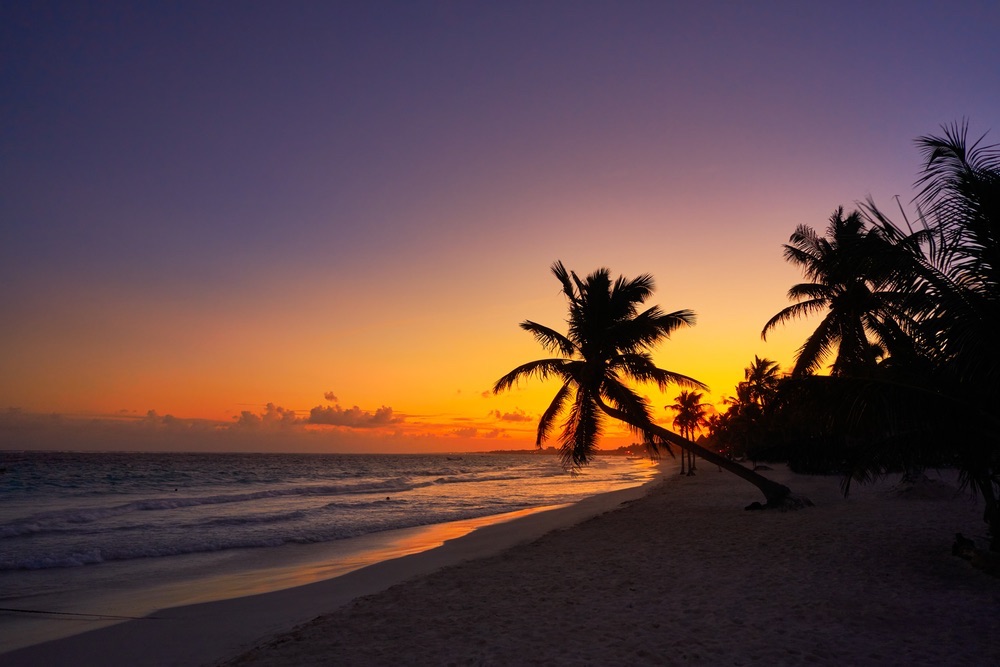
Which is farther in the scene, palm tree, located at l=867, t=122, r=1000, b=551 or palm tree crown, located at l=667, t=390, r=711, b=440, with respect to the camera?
palm tree crown, located at l=667, t=390, r=711, b=440

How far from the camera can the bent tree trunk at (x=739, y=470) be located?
1708 centimetres

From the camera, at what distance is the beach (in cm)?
609

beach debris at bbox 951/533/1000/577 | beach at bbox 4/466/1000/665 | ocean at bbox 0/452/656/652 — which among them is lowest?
ocean at bbox 0/452/656/652

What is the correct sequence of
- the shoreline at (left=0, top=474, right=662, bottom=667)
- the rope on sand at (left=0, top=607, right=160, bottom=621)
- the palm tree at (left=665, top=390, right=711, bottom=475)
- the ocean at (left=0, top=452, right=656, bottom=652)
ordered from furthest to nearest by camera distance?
the palm tree at (left=665, top=390, right=711, bottom=475), the ocean at (left=0, top=452, right=656, bottom=652), the rope on sand at (left=0, top=607, right=160, bottom=621), the shoreline at (left=0, top=474, right=662, bottom=667)

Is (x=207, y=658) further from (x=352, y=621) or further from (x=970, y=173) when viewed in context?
(x=970, y=173)

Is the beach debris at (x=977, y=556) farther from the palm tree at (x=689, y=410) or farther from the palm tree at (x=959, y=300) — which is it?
the palm tree at (x=689, y=410)

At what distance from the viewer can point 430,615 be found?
25.6 feet

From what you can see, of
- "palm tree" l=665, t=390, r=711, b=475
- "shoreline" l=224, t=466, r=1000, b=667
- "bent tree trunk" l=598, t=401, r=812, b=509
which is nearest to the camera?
"shoreline" l=224, t=466, r=1000, b=667

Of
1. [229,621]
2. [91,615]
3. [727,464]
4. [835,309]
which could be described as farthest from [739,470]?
[91,615]

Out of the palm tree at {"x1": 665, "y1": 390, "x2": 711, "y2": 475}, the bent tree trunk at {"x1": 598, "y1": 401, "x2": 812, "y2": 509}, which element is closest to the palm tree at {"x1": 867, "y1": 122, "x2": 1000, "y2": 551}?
the bent tree trunk at {"x1": 598, "y1": 401, "x2": 812, "y2": 509}

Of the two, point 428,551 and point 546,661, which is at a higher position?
point 546,661

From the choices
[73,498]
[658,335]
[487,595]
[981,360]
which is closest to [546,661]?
[487,595]

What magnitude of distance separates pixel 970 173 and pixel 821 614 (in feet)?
18.6

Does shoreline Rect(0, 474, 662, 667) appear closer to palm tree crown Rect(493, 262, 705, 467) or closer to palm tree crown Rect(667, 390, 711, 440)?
palm tree crown Rect(493, 262, 705, 467)
